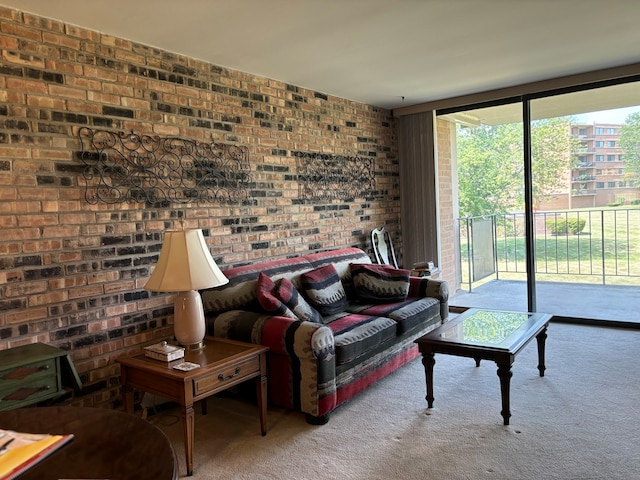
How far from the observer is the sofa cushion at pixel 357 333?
292 centimetres

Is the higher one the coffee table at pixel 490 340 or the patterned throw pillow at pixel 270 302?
the patterned throw pillow at pixel 270 302

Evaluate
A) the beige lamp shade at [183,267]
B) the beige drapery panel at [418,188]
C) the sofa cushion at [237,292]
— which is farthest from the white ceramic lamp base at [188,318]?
the beige drapery panel at [418,188]

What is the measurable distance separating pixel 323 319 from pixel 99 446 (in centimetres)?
231

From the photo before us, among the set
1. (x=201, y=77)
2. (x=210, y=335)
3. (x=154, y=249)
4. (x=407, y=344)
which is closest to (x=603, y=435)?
(x=407, y=344)

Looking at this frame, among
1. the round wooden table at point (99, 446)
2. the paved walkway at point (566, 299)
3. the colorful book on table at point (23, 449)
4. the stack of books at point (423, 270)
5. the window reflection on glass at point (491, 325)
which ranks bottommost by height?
the paved walkway at point (566, 299)

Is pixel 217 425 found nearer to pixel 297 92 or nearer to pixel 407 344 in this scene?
pixel 407 344

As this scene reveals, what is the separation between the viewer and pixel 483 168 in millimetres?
5598

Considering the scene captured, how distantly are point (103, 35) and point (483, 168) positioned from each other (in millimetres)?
Answer: 4270

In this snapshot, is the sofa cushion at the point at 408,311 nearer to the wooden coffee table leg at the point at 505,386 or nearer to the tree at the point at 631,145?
the wooden coffee table leg at the point at 505,386

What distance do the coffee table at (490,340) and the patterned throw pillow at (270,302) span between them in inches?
33.9

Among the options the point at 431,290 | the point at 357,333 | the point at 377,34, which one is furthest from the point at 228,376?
the point at 377,34

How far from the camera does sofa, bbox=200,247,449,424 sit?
2.78m

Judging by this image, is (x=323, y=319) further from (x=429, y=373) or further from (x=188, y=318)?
(x=188, y=318)

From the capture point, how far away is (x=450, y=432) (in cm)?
261
